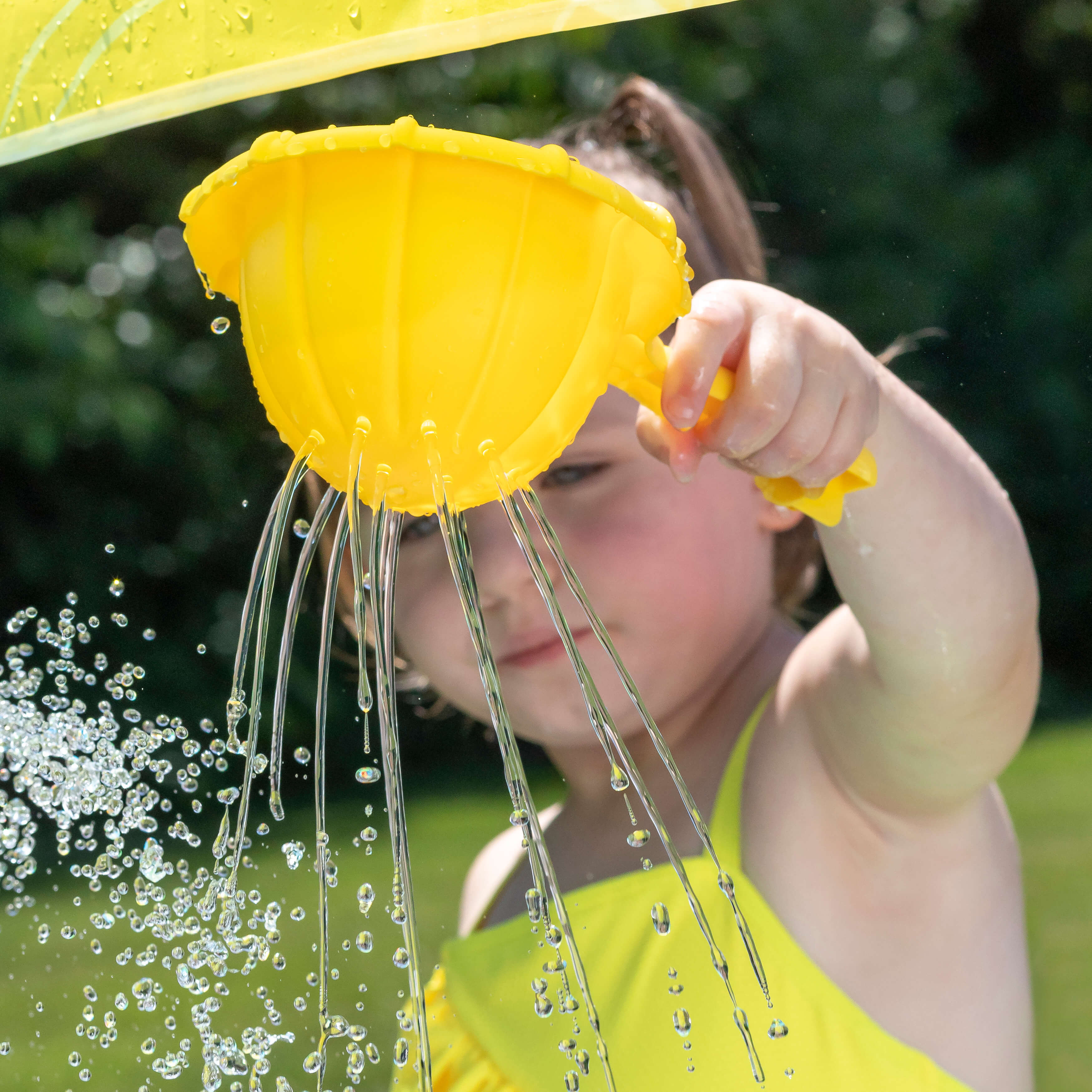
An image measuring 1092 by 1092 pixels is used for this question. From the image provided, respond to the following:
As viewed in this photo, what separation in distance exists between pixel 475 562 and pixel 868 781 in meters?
0.30

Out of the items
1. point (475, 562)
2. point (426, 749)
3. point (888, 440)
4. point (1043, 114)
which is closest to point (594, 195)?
point (888, 440)

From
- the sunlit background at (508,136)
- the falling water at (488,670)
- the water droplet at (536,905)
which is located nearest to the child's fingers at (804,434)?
the falling water at (488,670)

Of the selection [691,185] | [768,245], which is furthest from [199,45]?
[768,245]

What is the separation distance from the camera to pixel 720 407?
1.49ft

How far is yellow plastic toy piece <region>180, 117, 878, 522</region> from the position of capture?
Answer: 398mm

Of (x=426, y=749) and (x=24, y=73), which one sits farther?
(x=426, y=749)

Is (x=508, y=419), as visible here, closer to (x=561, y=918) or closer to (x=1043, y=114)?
(x=561, y=918)

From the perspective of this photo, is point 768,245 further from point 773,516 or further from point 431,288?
point 431,288

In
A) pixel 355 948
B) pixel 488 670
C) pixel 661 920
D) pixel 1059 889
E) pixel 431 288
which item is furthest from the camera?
pixel 355 948

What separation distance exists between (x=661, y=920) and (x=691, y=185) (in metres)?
0.61

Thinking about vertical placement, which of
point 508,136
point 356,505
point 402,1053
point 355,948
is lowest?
point 355,948

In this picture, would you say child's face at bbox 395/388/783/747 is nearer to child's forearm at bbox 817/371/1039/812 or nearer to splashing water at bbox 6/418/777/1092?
splashing water at bbox 6/418/777/1092

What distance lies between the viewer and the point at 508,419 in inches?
17.0

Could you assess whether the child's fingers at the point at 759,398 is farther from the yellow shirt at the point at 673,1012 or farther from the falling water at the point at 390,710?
the yellow shirt at the point at 673,1012
